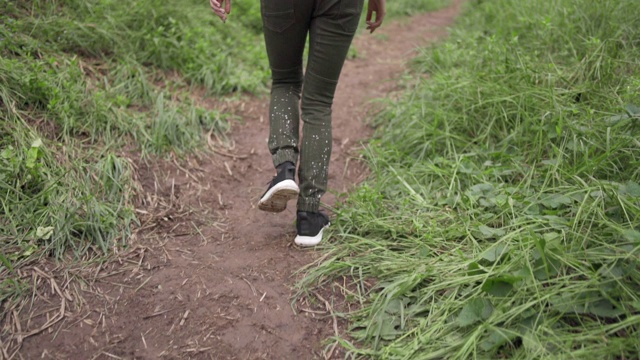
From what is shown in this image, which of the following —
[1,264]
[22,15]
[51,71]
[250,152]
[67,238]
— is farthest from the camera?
[250,152]

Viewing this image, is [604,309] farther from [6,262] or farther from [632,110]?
[6,262]

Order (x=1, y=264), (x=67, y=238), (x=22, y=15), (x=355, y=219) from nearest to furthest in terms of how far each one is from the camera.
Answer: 1. (x=1, y=264)
2. (x=67, y=238)
3. (x=355, y=219)
4. (x=22, y=15)

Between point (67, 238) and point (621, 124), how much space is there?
2481 millimetres

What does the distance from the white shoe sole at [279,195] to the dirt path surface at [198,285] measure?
22 centimetres

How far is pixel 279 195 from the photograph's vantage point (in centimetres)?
199

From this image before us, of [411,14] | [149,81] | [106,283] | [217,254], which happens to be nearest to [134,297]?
[106,283]

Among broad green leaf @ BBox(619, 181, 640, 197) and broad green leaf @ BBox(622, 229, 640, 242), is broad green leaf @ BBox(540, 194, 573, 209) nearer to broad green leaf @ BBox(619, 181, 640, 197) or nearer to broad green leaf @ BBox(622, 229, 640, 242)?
broad green leaf @ BBox(619, 181, 640, 197)

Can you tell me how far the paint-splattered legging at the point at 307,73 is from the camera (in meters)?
1.89

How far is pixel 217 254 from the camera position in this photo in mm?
2141

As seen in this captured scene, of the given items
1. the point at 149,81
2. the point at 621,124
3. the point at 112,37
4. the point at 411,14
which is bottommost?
the point at 411,14

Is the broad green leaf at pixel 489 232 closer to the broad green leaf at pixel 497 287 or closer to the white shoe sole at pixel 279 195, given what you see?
the broad green leaf at pixel 497 287

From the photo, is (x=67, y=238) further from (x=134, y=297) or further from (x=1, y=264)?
(x=134, y=297)

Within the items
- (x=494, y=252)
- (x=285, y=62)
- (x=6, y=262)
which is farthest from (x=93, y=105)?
(x=494, y=252)

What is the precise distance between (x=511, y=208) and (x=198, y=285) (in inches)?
Result: 52.3
